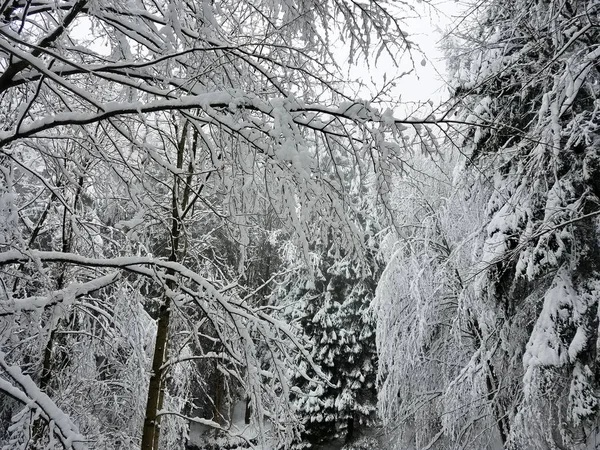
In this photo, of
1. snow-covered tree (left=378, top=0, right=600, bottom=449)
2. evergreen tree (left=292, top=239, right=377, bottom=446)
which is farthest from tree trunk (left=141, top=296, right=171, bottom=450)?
evergreen tree (left=292, top=239, right=377, bottom=446)

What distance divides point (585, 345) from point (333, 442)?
40.9 feet

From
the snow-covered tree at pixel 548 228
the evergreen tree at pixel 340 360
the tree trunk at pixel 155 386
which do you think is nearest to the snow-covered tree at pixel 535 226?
the snow-covered tree at pixel 548 228

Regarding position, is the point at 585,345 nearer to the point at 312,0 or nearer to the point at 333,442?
the point at 312,0

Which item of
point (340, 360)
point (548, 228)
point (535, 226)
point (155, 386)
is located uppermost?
point (535, 226)

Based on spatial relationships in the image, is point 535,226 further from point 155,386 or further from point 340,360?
point 340,360

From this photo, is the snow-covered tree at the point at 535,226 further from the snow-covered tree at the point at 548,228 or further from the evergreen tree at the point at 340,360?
the evergreen tree at the point at 340,360

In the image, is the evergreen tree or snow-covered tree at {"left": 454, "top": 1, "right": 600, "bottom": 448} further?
the evergreen tree

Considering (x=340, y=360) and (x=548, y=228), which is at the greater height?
(x=548, y=228)

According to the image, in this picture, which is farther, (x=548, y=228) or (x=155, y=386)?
→ (x=155, y=386)

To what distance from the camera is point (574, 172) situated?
158 inches

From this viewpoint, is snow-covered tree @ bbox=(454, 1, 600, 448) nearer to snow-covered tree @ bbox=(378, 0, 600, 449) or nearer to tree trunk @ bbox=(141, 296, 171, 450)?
snow-covered tree @ bbox=(378, 0, 600, 449)

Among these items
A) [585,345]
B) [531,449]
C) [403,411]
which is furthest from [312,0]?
[403,411]

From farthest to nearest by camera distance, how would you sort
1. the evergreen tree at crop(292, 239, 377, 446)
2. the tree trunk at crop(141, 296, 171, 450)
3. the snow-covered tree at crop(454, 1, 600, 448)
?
the evergreen tree at crop(292, 239, 377, 446) → the tree trunk at crop(141, 296, 171, 450) → the snow-covered tree at crop(454, 1, 600, 448)

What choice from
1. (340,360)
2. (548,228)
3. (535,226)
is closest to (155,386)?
(548,228)
